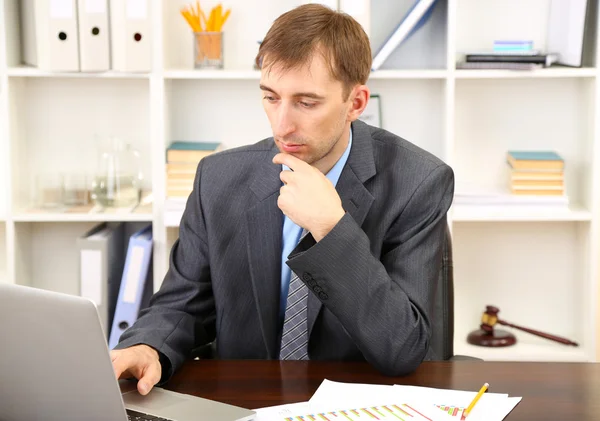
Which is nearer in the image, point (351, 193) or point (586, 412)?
point (586, 412)

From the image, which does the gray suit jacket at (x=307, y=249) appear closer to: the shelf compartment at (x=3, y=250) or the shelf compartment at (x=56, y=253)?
the shelf compartment at (x=56, y=253)

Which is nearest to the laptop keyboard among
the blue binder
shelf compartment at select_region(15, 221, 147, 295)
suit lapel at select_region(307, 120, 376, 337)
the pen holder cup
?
suit lapel at select_region(307, 120, 376, 337)

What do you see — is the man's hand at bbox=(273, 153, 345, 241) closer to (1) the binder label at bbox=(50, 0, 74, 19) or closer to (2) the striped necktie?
(2) the striped necktie

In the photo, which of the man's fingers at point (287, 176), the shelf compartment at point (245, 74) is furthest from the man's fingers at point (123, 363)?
the shelf compartment at point (245, 74)

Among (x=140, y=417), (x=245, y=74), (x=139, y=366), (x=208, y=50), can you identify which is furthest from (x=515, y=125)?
(x=140, y=417)

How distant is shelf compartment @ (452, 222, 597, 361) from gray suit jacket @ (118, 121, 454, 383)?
4.87 feet

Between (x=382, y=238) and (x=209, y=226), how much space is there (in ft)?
1.15

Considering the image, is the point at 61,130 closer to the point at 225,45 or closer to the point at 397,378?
the point at 225,45

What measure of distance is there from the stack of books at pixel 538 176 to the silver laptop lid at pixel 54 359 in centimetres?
208

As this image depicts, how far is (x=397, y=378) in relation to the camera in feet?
4.58

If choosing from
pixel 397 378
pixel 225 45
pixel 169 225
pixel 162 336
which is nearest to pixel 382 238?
pixel 397 378

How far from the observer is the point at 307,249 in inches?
57.2

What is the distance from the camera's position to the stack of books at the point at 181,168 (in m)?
2.85

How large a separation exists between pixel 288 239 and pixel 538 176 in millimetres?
1465
